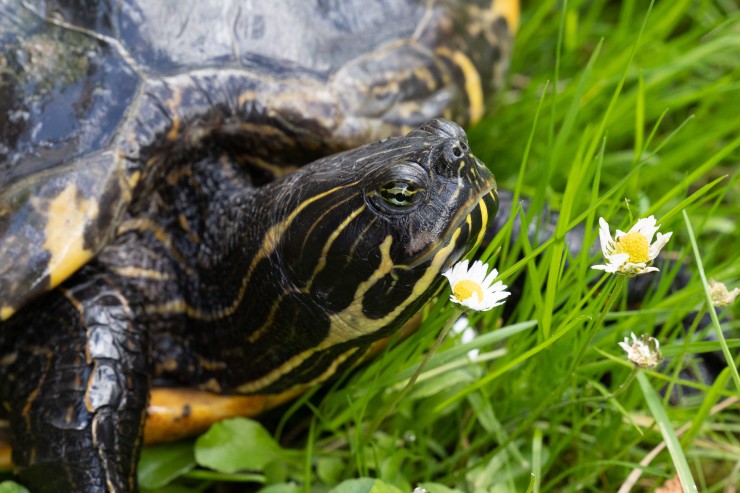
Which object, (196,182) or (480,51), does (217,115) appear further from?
(480,51)

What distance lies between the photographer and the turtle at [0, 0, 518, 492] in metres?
1.47

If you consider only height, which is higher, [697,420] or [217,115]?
[217,115]

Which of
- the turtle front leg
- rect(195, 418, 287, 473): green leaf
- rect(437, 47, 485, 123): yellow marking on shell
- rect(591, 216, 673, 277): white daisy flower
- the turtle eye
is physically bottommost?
rect(195, 418, 287, 473): green leaf

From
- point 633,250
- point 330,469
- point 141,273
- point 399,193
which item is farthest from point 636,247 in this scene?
point 141,273

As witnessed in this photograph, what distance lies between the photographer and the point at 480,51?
239 cm

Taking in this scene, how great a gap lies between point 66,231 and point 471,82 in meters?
1.15

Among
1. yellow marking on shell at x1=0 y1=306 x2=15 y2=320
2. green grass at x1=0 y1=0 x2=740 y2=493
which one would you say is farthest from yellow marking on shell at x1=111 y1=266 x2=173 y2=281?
green grass at x1=0 y1=0 x2=740 y2=493

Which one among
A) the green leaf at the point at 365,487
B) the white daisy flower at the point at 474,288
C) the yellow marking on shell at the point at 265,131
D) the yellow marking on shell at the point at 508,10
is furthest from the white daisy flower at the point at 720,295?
the yellow marking on shell at the point at 508,10

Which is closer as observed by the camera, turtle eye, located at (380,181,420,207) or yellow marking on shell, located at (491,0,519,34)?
turtle eye, located at (380,181,420,207)

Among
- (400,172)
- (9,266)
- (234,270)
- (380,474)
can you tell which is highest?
(400,172)

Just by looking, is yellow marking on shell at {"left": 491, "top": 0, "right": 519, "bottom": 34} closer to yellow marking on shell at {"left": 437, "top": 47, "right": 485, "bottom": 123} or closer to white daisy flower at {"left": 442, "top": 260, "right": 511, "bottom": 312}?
yellow marking on shell at {"left": 437, "top": 47, "right": 485, "bottom": 123}

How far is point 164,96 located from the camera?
71.3 inches

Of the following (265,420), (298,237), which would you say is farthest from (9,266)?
(265,420)

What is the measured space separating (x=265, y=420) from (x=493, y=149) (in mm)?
1123
